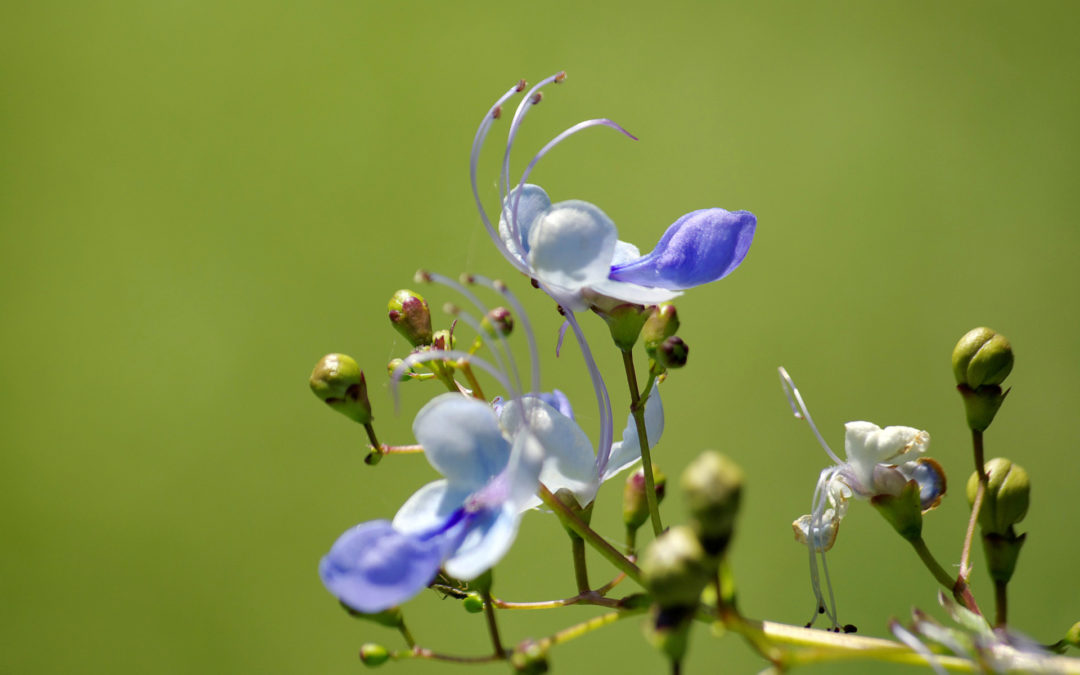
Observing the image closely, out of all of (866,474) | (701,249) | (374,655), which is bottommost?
(374,655)

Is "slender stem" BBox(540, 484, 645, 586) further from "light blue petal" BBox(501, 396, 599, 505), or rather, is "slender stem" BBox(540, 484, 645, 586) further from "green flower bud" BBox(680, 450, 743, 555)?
"green flower bud" BBox(680, 450, 743, 555)

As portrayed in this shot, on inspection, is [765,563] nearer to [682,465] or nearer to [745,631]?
[682,465]

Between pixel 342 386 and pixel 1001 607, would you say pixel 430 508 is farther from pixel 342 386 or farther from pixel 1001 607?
pixel 1001 607

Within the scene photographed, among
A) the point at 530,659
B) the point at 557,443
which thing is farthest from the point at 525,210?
the point at 530,659

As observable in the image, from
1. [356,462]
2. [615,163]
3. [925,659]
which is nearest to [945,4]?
[615,163]

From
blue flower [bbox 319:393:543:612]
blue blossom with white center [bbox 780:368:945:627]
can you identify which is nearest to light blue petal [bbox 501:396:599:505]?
blue flower [bbox 319:393:543:612]
